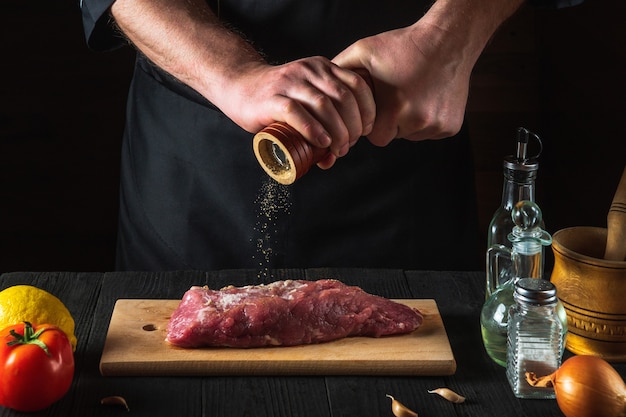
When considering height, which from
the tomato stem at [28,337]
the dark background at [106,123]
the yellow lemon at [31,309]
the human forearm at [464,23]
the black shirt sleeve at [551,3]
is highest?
the human forearm at [464,23]

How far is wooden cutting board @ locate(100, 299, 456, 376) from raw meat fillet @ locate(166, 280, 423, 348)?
16 millimetres

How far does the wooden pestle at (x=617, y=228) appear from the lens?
1581 millimetres

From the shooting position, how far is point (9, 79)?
301 cm

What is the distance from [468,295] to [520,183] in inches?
12.3

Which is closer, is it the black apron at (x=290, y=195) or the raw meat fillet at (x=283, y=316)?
the raw meat fillet at (x=283, y=316)

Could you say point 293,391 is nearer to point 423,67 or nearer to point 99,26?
point 423,67

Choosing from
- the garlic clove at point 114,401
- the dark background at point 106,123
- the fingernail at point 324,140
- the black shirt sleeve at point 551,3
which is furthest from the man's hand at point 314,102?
the dark background at point 106,123

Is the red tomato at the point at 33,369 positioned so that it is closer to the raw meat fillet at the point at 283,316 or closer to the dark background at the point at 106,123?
the raw meat fillet at the point at 283,316

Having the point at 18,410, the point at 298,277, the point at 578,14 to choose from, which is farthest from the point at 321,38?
the point at 578,14

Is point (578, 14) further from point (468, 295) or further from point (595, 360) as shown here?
point (595, 360)

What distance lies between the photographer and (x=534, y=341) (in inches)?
59.4

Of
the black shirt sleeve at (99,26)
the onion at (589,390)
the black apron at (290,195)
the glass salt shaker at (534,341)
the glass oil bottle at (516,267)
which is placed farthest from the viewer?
the black apron at (290,195)

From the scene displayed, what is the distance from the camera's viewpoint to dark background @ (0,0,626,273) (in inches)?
115

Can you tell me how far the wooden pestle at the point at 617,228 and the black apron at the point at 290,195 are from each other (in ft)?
2.05
